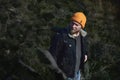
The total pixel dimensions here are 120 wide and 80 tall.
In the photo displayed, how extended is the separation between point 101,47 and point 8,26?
1702 mm

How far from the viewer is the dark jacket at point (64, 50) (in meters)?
5.40

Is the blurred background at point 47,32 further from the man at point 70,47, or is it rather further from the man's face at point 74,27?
the man's face at point 74,27

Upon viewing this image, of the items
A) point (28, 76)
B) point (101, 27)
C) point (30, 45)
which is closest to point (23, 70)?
point (28, 76)

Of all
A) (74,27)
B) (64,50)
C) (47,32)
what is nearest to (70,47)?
(64,50)

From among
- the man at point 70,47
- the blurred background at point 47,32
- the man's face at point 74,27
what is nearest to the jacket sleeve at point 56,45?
the man at point 70,47

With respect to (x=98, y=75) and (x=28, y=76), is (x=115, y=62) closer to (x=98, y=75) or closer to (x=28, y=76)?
(x=98, y=75)

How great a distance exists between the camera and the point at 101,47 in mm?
8227

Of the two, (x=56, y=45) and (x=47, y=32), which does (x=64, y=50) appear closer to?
→ (x=56, y=45)

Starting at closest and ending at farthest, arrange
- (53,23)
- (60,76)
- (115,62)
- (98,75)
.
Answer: (60,76)
(98,75)
(115,62)
(53,23)

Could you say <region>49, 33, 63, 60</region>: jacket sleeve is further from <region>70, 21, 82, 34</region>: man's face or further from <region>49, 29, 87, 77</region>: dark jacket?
<region>70, 21, 82, 34</region>: man's face

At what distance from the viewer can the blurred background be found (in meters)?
7.42

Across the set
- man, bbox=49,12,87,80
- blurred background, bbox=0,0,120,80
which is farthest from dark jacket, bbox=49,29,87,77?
blurred background, bbox=0,0,120,80

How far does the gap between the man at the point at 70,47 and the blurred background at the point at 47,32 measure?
78 centimetres

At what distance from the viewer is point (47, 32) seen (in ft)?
26.9
